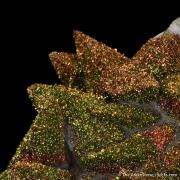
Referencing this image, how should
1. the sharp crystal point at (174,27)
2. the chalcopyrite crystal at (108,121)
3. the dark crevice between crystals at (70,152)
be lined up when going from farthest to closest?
the sharp crystal point at (174,27) < the dark crevice between crystals at (70,152) < the chalcopyrite crystal at (108,121)

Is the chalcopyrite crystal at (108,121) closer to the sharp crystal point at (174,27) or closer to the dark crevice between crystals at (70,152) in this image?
the dark crevice between crystals at (70,152)

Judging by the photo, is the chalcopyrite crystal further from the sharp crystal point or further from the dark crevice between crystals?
the sharp crystal point

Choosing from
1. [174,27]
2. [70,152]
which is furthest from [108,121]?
[174,27]

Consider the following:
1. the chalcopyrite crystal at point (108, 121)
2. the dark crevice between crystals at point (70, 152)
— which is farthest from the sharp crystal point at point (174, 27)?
the dark crevice between crystals at point (70, 152)

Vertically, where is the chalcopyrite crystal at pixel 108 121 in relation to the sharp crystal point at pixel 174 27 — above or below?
below

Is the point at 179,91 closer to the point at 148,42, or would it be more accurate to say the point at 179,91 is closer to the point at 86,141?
the point at 148,42

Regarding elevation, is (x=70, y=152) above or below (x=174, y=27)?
below

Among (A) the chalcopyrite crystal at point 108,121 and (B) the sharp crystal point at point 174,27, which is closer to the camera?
(A) the chalcopyrite crystal at point 108,121

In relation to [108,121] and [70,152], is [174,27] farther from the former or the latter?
[70,152]
